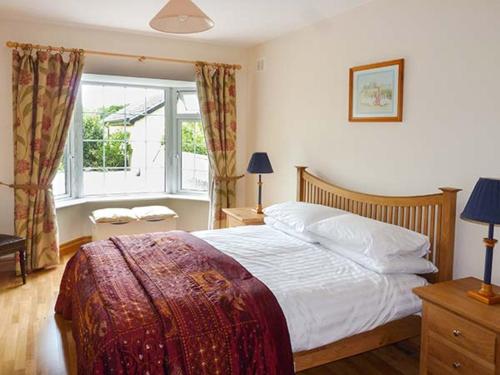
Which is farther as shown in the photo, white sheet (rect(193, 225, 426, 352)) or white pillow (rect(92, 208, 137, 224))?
white pillow (rect(92, 208, 137, 224))

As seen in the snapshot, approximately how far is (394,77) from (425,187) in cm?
83

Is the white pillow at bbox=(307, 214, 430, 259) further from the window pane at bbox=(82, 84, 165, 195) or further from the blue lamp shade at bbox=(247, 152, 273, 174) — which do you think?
the window pane at bbox=(82, 84, 165, 195)

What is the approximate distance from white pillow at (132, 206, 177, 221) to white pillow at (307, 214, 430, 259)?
2297mm

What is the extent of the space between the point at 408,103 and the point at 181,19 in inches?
64.8

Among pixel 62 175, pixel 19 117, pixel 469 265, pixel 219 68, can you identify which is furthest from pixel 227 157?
pixel 469 265

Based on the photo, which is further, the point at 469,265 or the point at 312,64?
the point at 312,64

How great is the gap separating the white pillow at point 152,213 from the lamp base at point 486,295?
335 centimetres

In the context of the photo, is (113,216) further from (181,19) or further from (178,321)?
(178,321)

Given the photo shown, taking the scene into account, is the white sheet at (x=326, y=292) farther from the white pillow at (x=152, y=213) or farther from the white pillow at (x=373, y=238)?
the white pillow at (x=152, y=213)

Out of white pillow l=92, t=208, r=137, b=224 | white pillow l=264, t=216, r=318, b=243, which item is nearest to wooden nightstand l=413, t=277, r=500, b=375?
white pillow l=264, t=216, r=318, b=243

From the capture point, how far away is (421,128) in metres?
2.94

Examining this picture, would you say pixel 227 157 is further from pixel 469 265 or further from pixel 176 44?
pixel 469 265

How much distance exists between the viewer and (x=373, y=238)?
262cm

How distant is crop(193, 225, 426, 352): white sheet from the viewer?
2145 millimetres
